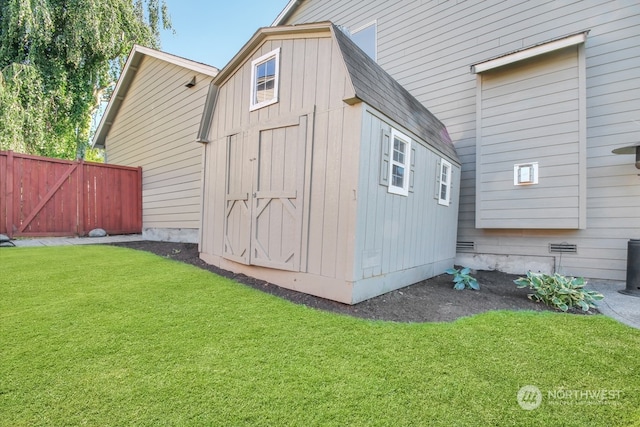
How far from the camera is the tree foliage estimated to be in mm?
8977

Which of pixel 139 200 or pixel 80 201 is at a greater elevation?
pixel 139 200

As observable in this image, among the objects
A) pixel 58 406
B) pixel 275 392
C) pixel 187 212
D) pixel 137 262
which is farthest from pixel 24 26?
pixel 275 392

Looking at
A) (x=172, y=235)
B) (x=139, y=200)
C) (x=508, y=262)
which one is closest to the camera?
(x=508, y=262)

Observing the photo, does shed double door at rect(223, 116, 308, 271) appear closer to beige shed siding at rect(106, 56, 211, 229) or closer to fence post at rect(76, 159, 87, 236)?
beige shed siding at rect(106, 56, 211, 229)

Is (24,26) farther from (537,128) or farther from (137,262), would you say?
(537,128)

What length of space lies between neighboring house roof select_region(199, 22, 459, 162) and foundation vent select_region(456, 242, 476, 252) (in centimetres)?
178

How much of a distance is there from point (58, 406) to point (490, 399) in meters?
2.30

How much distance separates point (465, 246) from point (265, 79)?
15.5 ft

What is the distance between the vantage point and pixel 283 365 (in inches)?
75.6

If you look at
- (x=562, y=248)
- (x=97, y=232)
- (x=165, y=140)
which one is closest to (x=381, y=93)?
(x=562, y=248)

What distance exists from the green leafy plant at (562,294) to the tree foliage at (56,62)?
43.8 feet

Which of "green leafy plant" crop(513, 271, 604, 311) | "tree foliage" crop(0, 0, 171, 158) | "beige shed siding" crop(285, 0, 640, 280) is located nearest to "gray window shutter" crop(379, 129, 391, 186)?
"green leafy plant" crop(513, 271, 604, 311)

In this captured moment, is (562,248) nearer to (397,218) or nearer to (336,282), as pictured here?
(397,218)

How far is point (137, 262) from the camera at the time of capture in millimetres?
4887
